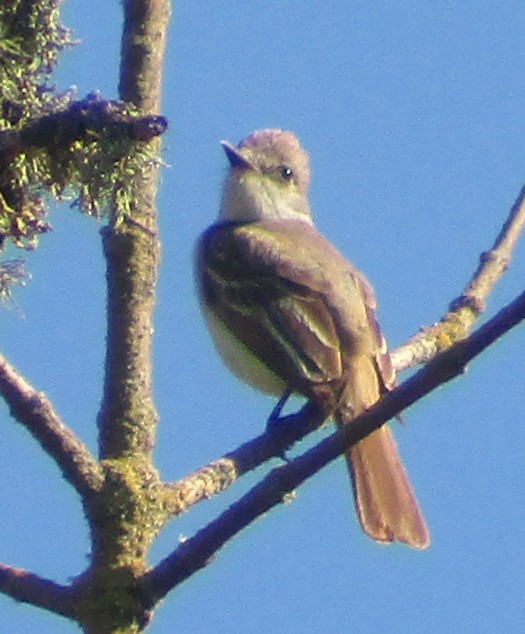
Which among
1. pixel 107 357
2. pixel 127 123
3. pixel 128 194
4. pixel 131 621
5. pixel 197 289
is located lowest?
pixel 197 289

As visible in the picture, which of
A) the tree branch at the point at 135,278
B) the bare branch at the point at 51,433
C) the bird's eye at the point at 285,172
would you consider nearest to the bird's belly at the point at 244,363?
the bird's eye at the point at 285,172

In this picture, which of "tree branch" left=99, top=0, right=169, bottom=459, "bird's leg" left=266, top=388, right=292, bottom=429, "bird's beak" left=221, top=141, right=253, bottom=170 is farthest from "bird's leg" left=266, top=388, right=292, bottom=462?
"bird's beak" left=221, top=141, right=253, bottom=170

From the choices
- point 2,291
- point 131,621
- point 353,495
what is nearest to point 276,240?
point 353,495

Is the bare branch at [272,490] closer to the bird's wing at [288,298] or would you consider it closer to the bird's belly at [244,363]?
the bird's wing at [288,298]

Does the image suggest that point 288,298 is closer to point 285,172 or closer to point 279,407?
point 279,407

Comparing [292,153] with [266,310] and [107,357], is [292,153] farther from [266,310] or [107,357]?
[107,357]

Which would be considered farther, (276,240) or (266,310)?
(276,240)
